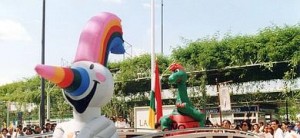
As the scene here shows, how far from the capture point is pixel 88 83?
7742 millimetres

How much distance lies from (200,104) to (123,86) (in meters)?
6.14

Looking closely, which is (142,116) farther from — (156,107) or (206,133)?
(206,133)

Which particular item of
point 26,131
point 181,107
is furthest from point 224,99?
point 26,131

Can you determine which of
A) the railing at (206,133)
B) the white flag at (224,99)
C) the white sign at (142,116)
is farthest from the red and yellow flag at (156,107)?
the railing at (206,133)

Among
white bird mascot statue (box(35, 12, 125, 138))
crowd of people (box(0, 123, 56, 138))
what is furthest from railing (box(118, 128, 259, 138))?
crowd of people (box(0, 123, 56, 138))

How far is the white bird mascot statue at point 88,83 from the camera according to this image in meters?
7.52

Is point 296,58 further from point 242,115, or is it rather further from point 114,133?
point 114,133

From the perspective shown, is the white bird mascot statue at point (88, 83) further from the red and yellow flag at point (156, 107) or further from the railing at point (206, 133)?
the red and yellow flag at point (156, 107)

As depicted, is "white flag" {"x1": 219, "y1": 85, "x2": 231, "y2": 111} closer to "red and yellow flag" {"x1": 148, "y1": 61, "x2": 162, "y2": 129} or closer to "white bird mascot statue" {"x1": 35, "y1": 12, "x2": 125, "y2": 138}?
"red and yellow flag" {"x1": 148, "y1": 61, "x2": 162, "y2": 129}

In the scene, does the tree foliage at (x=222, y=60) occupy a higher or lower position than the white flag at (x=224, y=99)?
higher

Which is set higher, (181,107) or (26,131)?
(181,107)

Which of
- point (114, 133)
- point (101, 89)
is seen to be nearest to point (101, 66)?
point (101, 89)

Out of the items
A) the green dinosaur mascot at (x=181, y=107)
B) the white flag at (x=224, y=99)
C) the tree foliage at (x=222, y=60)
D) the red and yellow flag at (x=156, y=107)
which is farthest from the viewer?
the tree foliage at (x=222, y=60)

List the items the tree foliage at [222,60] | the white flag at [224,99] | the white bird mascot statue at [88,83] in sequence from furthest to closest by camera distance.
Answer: the tree foliage at [222,60] → the white flag at [224,99] → the white bird mascot statue at [88,83]
